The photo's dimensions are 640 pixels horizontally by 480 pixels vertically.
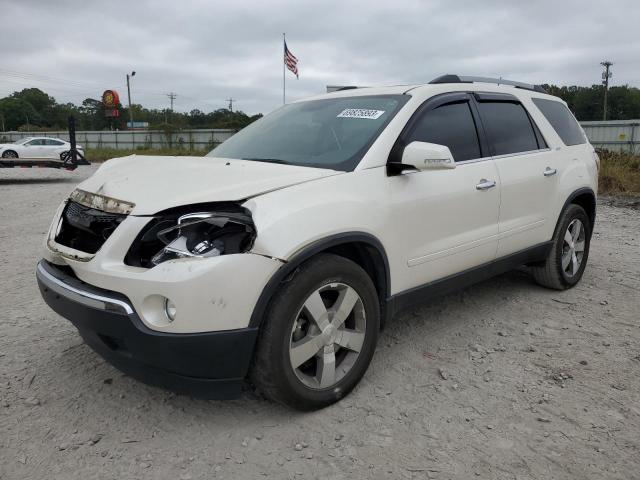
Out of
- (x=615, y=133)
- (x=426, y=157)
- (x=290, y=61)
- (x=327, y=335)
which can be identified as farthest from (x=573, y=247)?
(x=615, y=133)

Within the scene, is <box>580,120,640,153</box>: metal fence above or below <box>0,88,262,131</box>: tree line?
below

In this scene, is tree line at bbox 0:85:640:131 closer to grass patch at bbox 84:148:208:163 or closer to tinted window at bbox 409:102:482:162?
grass patch at bbox 84:148:208:163

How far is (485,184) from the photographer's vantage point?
A: 3.64m

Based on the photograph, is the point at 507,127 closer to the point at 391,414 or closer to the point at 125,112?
the point at 391,414

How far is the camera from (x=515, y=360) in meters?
3.40

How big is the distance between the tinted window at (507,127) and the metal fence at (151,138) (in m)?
31.2

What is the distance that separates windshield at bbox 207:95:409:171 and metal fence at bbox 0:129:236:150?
103ft

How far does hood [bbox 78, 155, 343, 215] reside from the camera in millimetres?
2475

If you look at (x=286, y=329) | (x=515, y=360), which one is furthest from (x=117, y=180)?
(x=515, y=360)

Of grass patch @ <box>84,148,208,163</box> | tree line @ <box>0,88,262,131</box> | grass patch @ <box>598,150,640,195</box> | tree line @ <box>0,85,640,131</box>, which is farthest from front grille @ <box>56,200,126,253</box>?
tree line @ <box>0,88,262,131</box>

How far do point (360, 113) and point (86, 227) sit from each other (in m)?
1.78

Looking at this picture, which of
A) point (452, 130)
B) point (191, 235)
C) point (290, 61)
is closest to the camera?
point (191, 235)

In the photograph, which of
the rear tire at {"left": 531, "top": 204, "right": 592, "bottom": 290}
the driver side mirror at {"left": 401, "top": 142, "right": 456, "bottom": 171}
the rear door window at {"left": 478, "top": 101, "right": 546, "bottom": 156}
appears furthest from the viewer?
the rear tire at {"left": 531, "top": 204, "right": 592, "bottom": 290}

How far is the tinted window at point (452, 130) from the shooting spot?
339cm
